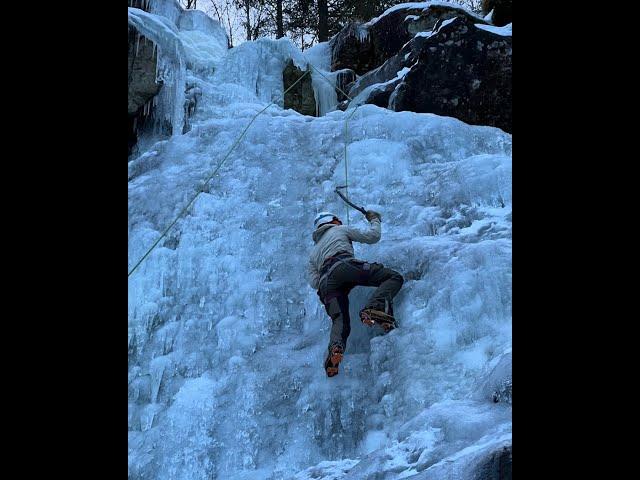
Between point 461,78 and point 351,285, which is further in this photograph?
point 461,78

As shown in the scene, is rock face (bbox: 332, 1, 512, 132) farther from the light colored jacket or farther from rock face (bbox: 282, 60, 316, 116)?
the light colored jacket

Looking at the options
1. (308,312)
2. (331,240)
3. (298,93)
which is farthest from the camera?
(298,93)

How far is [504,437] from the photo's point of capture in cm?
300

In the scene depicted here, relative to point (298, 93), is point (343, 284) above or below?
below

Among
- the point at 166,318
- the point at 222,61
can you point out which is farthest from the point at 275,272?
the point at 222,61

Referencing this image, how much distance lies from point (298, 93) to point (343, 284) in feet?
21.8

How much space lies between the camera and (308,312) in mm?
5008

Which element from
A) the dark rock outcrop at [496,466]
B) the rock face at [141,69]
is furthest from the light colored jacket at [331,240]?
the rock face at [141,69]

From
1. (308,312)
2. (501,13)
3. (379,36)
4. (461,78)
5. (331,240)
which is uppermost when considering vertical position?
(501,13)

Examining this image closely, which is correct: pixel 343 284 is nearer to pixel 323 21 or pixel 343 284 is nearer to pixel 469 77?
pixel 469 77

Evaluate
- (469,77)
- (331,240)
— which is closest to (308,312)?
(331,240)

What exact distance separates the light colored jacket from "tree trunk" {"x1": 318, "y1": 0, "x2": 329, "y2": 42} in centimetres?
936

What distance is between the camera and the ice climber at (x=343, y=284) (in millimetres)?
4242

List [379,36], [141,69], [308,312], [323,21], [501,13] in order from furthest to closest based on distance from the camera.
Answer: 1. [323,21]
2. [379,36]
3. [501,13]
4. [141,69]
5. [308,312]
